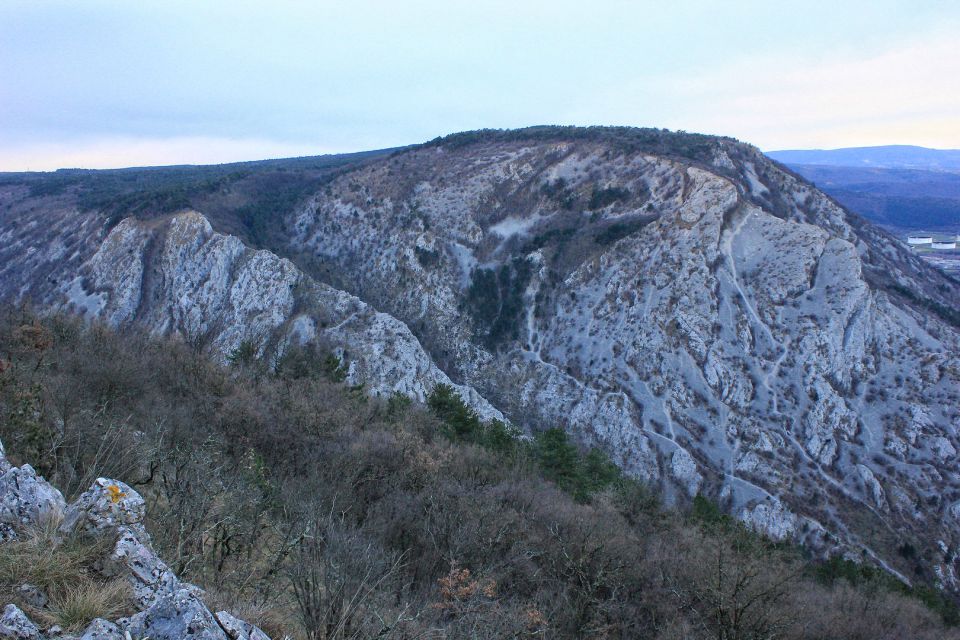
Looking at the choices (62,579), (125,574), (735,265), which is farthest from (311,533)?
(735,265)

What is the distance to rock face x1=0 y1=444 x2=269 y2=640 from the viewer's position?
3469 mm

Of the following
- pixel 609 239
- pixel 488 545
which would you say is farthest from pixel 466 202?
pixel 488 545

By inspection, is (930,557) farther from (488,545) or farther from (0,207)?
(0,207)

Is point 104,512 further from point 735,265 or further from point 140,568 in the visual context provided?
point 735,265

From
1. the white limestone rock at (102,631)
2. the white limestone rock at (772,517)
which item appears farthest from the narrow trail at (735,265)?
the white limestone rock at (102,631)

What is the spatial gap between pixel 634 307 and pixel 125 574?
42222mm

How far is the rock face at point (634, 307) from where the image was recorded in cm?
3309

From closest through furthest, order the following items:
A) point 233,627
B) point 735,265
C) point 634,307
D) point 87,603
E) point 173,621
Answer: point 173,621, point 87,603, point 233,627, point 735,265, point 634,307

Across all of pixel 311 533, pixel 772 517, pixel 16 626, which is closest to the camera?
pixel 16 626

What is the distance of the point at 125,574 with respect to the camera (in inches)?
169

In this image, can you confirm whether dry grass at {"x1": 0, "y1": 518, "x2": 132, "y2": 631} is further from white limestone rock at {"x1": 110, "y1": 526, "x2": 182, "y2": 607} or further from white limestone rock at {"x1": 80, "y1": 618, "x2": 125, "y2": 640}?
white limestone rock at {"x1": 80, "y1": 618, "x2": 125, "y2": 640}

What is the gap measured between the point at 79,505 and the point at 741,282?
44964 mm

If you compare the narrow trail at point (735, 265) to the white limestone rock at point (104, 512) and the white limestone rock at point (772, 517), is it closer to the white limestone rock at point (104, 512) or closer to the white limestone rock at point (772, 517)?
the white limestone rock at point (772, 517)

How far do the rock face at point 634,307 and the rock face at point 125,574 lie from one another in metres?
29.8
